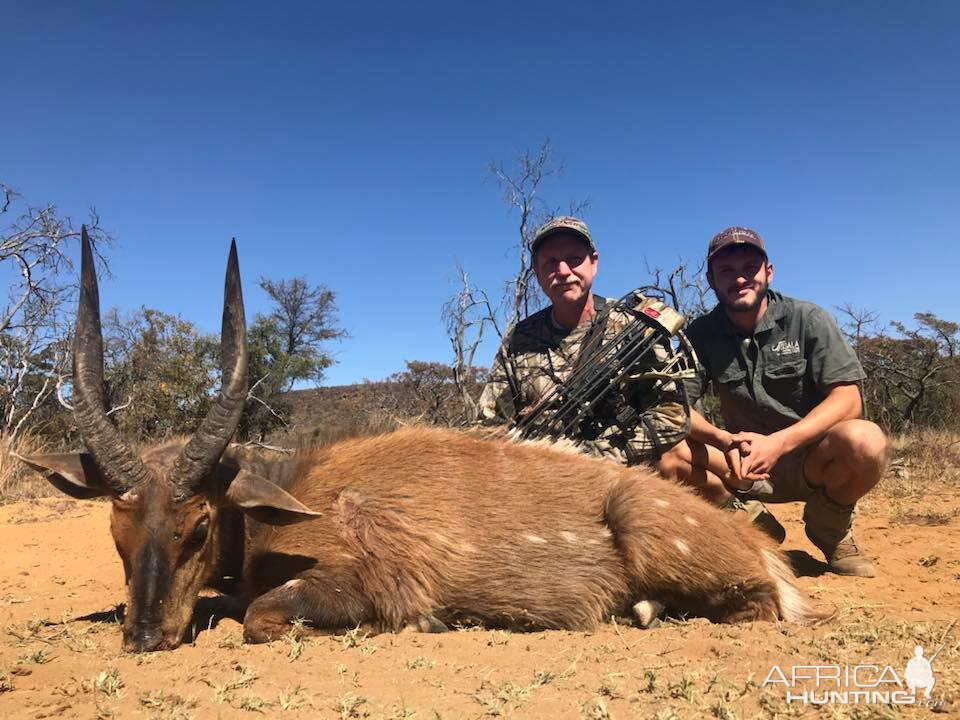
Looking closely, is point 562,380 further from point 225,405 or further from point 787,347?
point 225,405

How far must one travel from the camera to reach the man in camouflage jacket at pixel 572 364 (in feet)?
17.0

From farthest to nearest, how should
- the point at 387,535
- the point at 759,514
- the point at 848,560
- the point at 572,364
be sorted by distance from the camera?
1. the point at 759,514
2. the point at 572,364
3. the point at 848,560
4. the point at 387,535

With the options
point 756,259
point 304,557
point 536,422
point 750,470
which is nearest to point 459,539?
point 304,557

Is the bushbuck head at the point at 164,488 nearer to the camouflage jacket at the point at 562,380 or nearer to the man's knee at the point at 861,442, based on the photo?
the camouflage jacket at the point at 562,380

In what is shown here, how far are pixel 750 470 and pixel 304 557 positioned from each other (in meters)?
3.16

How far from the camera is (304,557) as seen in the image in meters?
3.63

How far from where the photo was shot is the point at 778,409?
5605 millimetres

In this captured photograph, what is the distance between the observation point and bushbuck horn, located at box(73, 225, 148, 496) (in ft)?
10.9

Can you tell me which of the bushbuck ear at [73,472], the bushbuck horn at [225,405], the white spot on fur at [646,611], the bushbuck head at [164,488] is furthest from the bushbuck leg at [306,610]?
the white spot on fur at [646,611]

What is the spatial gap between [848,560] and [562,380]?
2.64m

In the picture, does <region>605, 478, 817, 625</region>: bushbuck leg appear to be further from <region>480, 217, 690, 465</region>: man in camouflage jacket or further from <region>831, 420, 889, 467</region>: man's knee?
<region>831, 420, 889, 467</region>: man's knee

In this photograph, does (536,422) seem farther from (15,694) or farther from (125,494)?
(15,694)

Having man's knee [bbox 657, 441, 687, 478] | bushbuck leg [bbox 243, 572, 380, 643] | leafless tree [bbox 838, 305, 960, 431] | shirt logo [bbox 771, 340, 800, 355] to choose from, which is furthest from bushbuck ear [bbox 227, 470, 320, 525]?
leafless tree [bbox 838, 305, 960, 431]

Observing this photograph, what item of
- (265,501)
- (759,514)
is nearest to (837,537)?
(759,514)
